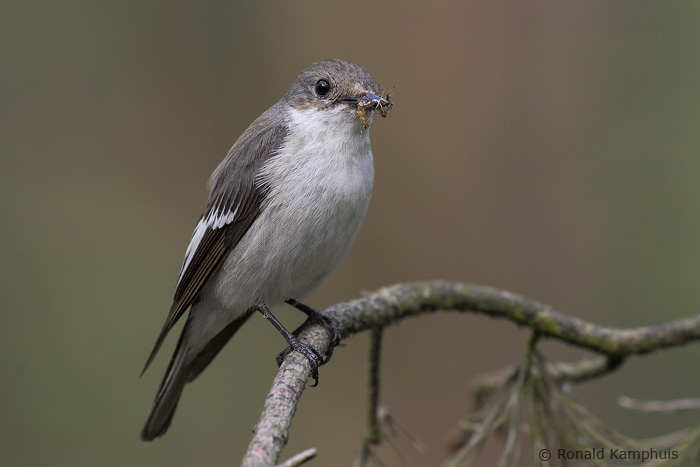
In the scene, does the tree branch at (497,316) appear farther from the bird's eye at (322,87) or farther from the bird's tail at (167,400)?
the bird's eye at (322,87)

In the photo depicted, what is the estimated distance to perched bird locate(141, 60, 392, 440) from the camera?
7.88 ft

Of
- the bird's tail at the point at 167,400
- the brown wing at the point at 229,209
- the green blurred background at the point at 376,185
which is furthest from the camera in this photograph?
the green blurred background at the point at 376,185

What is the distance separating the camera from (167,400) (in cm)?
275

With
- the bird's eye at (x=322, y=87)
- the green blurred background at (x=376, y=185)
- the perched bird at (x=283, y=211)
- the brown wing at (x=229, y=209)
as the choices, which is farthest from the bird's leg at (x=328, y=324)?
the green blurred background at (x=376, y=185)

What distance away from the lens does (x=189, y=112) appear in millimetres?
4812

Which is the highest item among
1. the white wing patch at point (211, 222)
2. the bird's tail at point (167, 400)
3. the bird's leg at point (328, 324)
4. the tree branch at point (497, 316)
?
the white wing patch at point (211, 222)

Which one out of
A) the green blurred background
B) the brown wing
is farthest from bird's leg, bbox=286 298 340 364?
the green blurred background

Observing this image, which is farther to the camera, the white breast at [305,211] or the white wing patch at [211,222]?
the white wing patch at [211,222]

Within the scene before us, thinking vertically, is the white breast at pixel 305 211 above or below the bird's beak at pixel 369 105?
below

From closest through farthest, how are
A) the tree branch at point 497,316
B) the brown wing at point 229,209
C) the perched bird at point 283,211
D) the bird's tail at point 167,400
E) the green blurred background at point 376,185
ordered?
the tree branch at point 497,316
the perched bird at point 283,211
the brown wing at point 229,209
the bird's tail at point 167,400
the green blurred background at point 376,185

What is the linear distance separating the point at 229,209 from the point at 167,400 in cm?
82

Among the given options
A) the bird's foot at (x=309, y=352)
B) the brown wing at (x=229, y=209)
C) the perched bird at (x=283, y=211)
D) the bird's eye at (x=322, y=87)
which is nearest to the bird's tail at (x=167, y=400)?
the perched bird at (x=283, y=211)

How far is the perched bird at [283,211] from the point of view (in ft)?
7.88

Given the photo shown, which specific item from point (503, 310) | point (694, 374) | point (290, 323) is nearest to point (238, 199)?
point (503, 310)
